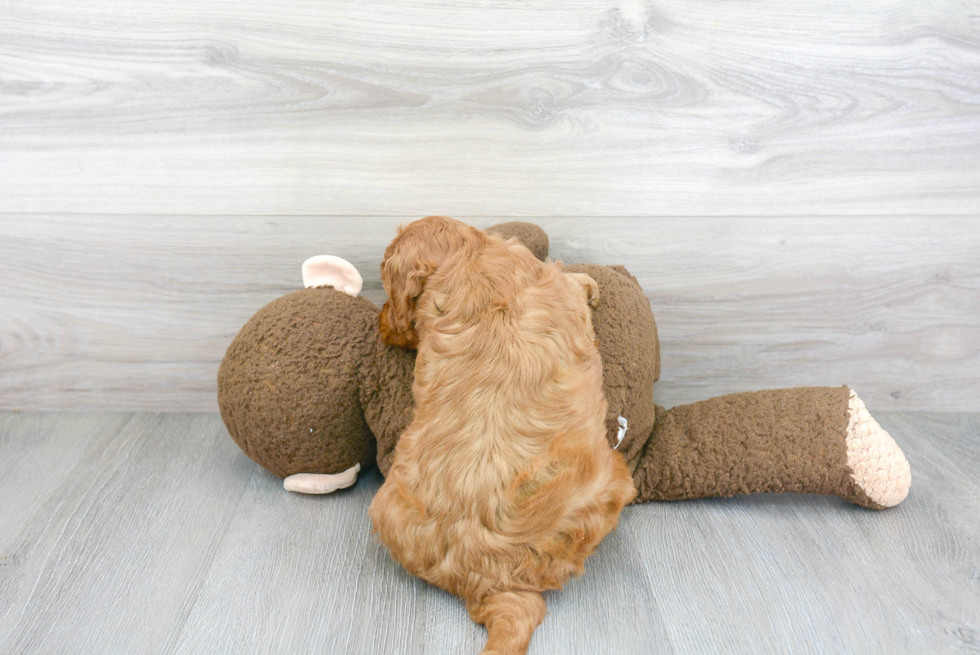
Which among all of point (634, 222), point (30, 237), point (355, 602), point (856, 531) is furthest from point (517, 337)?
point (30, 237)

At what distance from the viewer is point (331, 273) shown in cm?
135

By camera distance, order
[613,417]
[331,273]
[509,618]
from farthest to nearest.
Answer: [331,273] < [613,417] < [509,618]

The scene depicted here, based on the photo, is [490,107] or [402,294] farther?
[490,107]

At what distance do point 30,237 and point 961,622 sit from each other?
1.89m

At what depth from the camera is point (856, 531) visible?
47.9 inches

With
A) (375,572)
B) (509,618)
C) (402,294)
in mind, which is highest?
(402,294)

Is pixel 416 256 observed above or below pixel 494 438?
above

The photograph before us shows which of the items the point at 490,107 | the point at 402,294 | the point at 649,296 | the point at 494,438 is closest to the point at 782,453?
the point at 649,296

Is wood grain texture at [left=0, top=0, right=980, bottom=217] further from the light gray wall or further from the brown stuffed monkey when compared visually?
the brown stuffed monkey

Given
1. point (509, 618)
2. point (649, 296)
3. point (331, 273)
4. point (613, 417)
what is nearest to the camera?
point (509, 618)

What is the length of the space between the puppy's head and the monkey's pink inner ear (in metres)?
0.27

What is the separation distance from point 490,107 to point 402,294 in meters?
0.53

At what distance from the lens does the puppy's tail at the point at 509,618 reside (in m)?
0.89

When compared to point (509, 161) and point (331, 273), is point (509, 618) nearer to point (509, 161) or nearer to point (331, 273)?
point (331, 273)
